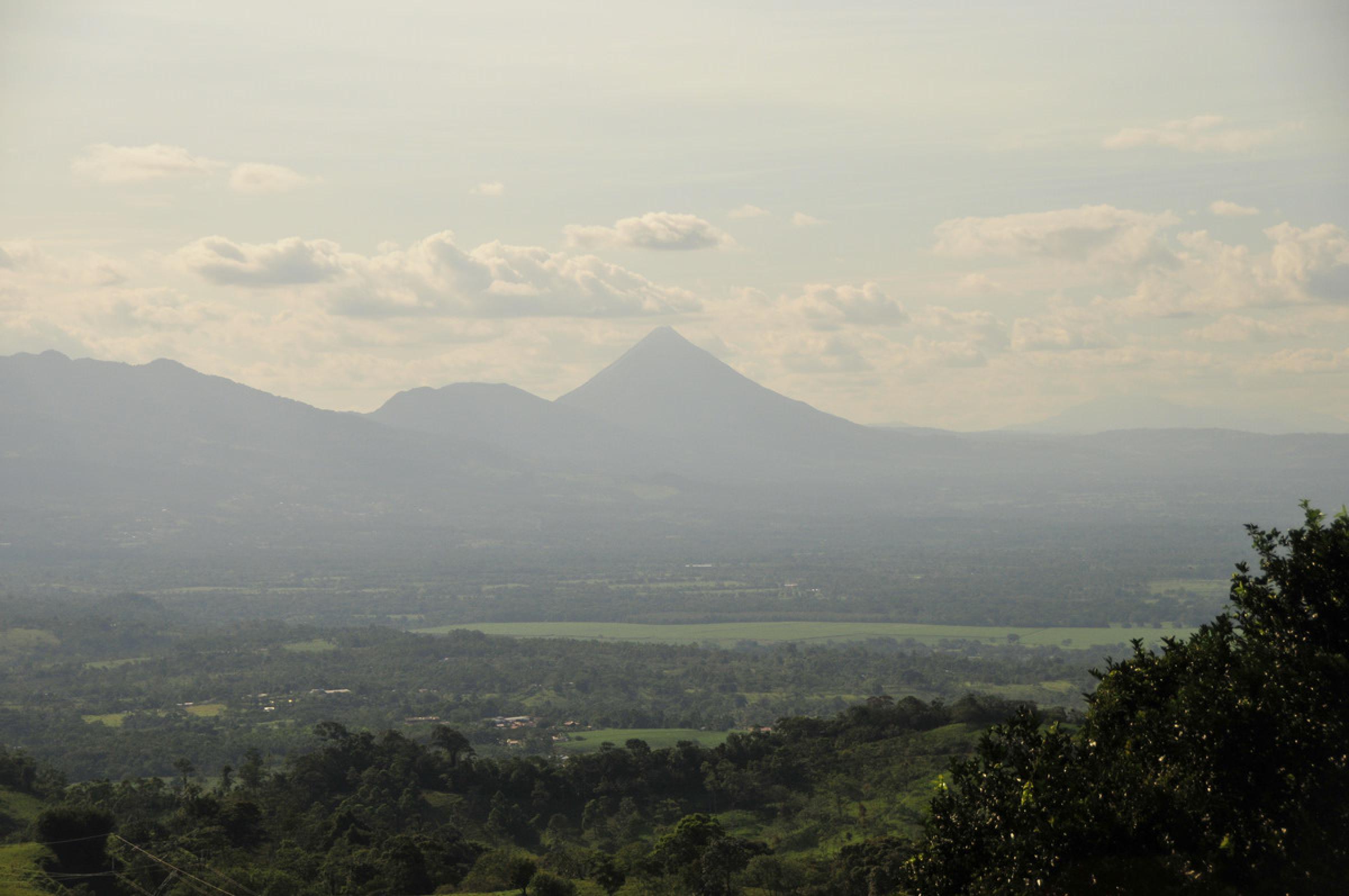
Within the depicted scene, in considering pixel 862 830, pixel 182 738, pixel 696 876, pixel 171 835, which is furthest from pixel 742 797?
pixel 182 738

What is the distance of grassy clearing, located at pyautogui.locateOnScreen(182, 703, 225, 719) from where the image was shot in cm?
9438

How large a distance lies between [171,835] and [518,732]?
147 ft

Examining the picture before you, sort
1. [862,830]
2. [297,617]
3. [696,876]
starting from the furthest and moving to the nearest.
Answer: [297,617] → [862,830] → [696,876]

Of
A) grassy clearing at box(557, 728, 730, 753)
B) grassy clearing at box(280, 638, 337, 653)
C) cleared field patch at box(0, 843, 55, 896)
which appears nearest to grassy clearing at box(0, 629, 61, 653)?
grassy clearing at box(280, 638, 337, 653)

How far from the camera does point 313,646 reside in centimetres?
12938

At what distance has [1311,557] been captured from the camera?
19719mm

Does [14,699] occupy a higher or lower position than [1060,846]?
lower

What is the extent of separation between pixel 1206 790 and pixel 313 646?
123 meters

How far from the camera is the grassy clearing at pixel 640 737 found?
7688 cm

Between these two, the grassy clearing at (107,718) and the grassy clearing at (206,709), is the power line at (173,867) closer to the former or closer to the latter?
the grassy clearing at (107,718)

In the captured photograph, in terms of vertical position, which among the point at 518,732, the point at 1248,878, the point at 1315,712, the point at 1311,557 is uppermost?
the point at 1311,557

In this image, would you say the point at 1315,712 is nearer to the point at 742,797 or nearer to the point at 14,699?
the point at 742,797

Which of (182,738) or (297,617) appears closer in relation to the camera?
(182,738)

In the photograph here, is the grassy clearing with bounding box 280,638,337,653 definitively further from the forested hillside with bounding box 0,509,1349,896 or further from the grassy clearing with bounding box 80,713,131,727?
the forested hillside with bounding box 0,509,1349,896
